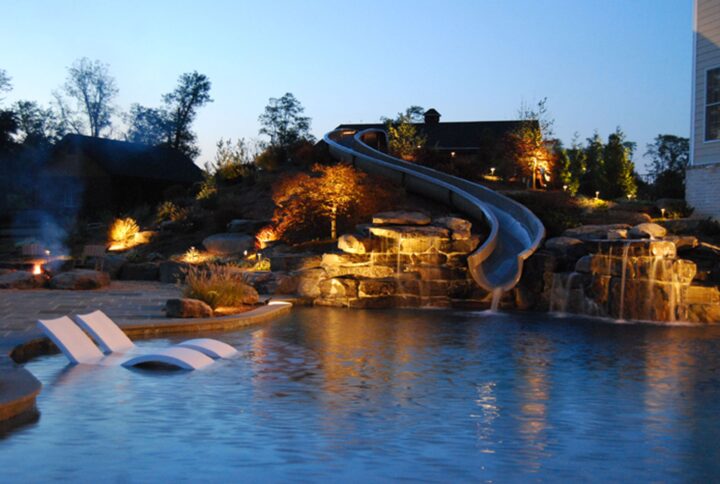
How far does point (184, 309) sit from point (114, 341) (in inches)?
113

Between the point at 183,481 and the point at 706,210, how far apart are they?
66.3 feet

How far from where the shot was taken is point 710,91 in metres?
21.7

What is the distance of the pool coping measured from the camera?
6.05m

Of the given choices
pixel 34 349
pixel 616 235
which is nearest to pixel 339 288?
pixel 616 235

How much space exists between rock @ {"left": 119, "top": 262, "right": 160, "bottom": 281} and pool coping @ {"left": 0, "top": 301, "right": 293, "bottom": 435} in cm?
697

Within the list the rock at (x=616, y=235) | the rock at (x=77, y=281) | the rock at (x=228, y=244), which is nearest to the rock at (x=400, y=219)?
the rock at (x=616, y=235)

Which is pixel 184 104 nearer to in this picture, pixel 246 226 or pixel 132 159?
pixel 132 159

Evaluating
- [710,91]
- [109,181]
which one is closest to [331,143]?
[109,181]

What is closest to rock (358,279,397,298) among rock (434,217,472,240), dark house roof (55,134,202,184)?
rock (434,217,472,240)

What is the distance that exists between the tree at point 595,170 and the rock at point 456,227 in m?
15.1

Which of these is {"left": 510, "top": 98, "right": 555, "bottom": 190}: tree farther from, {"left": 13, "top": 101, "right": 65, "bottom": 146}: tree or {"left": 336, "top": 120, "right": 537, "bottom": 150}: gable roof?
{"left": 13, "top": 101, "right": 65, "bottom": 146}: tree

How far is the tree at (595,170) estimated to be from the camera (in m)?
33.1

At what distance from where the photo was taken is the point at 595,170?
34594mm

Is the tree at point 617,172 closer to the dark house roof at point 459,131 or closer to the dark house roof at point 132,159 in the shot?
the dark house roof at point 459,131
